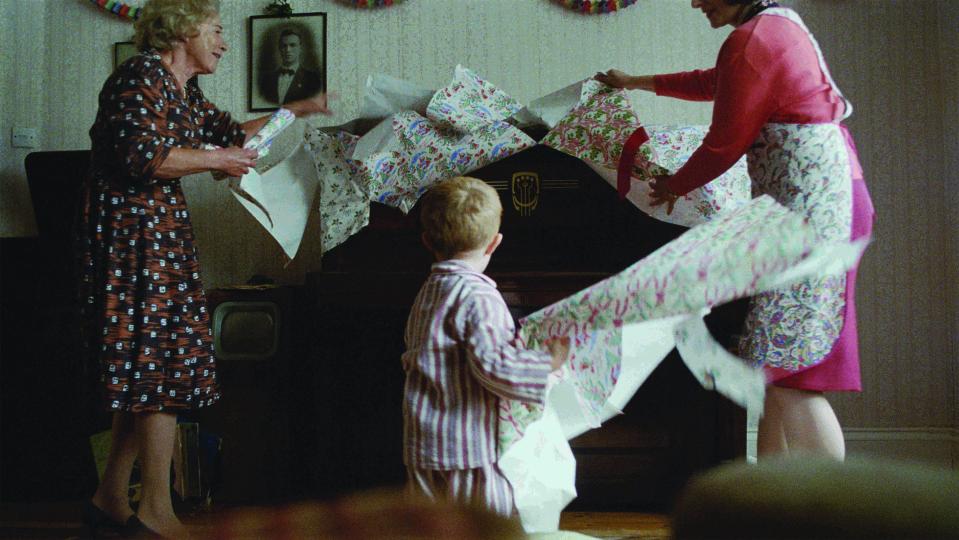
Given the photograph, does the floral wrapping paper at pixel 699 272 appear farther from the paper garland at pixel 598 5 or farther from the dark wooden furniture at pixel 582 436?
the paper garland at pixel 598 5

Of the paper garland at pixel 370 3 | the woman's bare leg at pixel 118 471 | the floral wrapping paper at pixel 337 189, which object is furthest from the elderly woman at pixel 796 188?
the paper garland at pixel 370 3

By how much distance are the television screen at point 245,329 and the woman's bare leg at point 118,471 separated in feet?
1.98

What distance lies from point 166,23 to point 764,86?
1469mm

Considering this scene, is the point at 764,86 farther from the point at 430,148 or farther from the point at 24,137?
the point at 24,137

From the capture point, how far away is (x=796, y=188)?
160 centimetres

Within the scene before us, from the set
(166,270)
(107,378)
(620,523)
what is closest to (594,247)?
(620,523)

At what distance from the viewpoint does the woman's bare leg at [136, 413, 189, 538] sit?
78.1 inches

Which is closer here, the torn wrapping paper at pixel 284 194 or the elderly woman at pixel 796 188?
Result: the elderly woman at pixel 796 188

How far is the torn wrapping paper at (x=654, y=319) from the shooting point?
3.38ft

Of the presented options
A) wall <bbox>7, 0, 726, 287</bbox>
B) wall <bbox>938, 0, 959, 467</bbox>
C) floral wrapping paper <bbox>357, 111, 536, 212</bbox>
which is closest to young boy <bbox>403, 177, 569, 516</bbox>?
floral wrapping paper <bbox>357, 111, 536, 212</bbox>

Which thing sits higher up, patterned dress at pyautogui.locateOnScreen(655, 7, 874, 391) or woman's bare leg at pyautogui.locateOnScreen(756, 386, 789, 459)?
patterned dress at pyautogui.locateOnScreen(655, 7, 874, 391)

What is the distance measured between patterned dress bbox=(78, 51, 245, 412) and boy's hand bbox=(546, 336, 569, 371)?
1048mm

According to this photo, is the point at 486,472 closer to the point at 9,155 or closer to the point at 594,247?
the point at 594,247

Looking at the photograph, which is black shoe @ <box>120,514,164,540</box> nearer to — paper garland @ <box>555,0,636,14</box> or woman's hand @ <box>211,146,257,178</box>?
woman's hand @ <box>211,146,257,178</box>
